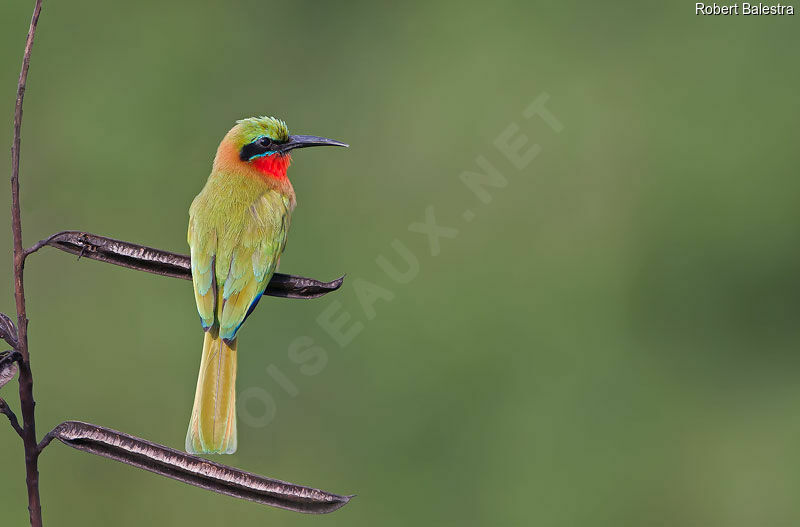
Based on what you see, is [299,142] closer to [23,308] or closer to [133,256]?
[133,256]

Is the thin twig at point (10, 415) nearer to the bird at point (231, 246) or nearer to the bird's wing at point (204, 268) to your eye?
the bird at point (231, 246)

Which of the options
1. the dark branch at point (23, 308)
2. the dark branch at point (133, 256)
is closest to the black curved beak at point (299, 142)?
the dark branch at point (133, 256)

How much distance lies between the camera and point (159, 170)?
16.9ft

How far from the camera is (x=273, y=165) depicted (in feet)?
7.13

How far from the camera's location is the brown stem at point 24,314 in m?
0.86

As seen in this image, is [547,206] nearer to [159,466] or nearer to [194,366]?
[194,366]

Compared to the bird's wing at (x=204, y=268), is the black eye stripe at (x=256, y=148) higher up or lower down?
higher up

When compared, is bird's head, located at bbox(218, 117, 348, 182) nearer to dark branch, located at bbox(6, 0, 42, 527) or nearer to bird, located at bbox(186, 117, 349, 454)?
Answer: bird, located at bbox(186, 117, 349, 454)

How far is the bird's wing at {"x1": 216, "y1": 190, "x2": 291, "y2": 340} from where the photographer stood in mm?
1637

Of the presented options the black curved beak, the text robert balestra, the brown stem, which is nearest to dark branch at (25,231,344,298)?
the brown stem

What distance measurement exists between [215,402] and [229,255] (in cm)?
30

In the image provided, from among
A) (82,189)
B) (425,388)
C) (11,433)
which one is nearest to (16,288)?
(11,433)

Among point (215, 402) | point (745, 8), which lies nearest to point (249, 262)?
point (215, 402)

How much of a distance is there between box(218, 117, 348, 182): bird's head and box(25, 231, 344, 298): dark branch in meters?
0.81
